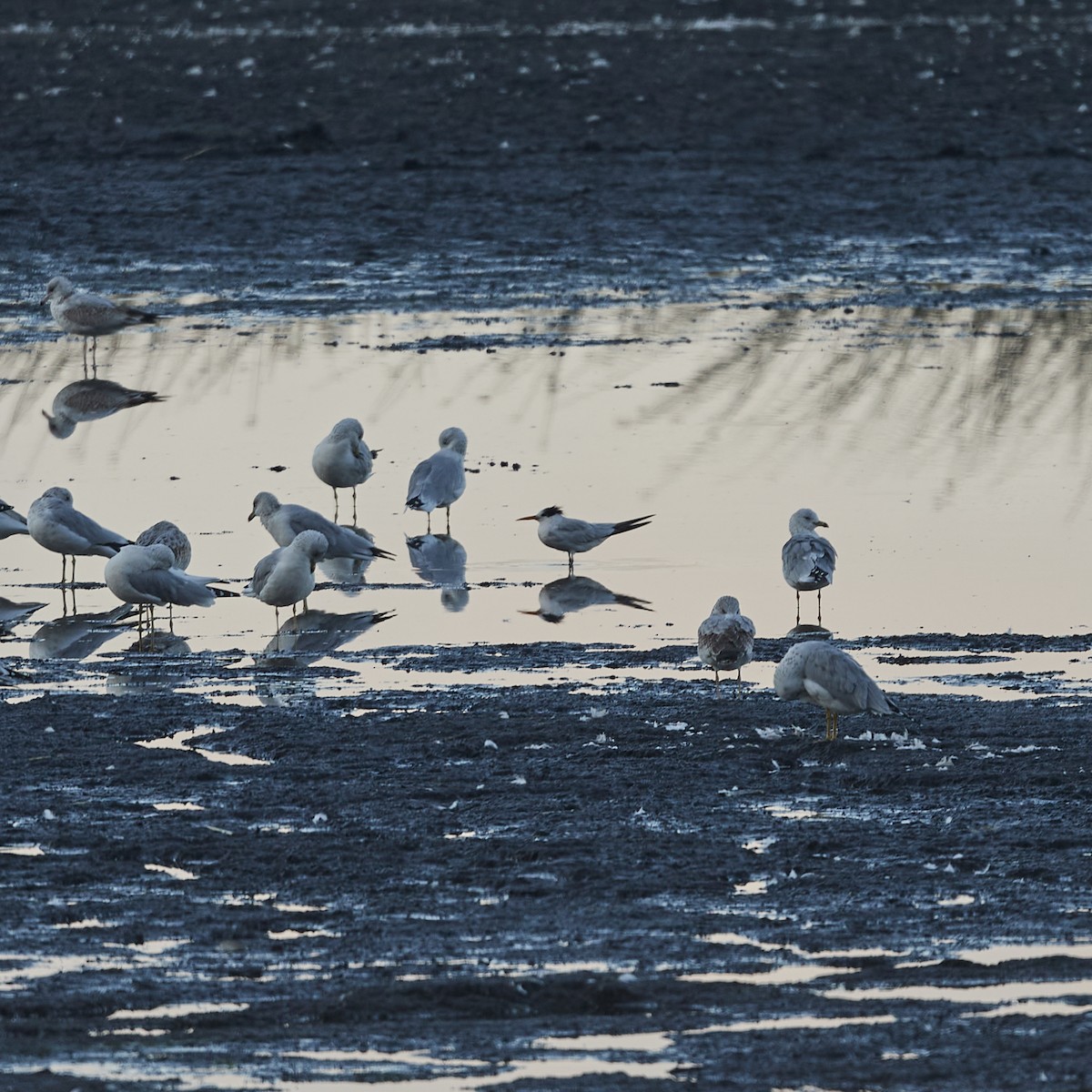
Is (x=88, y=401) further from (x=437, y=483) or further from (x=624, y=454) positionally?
(x=437, y=483)

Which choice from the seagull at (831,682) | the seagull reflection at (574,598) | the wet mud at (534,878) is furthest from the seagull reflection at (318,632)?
the seagull at (831,682)

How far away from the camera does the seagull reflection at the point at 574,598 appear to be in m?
11.3

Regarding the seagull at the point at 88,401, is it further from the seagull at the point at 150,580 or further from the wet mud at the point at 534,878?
the wet mud at the point at 534,878

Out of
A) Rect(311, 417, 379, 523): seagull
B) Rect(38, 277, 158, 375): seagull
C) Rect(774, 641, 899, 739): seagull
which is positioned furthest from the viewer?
Rect(38, 277, 158, 375): seagull

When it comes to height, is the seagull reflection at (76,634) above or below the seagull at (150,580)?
below

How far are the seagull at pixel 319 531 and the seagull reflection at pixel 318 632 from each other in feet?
2.55

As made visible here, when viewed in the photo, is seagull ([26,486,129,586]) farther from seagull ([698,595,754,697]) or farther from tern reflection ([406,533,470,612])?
seagull ([698,595,754,697])

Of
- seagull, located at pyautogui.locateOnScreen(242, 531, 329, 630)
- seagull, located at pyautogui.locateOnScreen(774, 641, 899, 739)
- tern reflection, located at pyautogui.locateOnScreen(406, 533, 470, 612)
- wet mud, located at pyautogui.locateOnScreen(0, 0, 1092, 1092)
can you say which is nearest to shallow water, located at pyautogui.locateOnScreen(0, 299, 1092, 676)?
tern reflection, located at pyautogui.locateOnScreen(406, 533, 470, 612)

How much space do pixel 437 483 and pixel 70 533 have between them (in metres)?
2.30

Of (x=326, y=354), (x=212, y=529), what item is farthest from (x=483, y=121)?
(x=212, y=529)

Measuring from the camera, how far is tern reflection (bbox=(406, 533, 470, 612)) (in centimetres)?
1154

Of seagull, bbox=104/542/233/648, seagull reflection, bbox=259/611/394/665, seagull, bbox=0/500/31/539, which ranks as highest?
seagull, bbox=0/500/31/539

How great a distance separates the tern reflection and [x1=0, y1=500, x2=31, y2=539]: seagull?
2.04 m

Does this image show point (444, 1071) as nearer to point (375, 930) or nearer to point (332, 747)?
point (375, 930)
